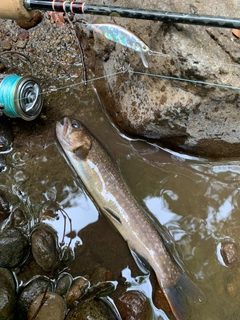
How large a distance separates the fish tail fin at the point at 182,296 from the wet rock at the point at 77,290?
72 centimetres

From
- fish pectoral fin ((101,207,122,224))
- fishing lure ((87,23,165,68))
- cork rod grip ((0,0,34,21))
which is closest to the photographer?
cork rod grip ((0,0,34,21))

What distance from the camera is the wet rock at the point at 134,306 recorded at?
9.61 ft

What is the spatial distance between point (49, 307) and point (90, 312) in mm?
348

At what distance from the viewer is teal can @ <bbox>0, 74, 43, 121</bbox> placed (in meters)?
2.98

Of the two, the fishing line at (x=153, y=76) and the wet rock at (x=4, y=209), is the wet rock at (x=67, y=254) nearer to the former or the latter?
the wet rock at (x=4, y=209)

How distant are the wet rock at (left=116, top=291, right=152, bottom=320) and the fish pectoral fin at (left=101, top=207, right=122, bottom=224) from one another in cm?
67

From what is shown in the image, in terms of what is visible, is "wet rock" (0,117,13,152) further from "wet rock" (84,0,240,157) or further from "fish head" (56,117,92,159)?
"wet rock" (84,0,240,157)

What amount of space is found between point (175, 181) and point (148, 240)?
0.70 m

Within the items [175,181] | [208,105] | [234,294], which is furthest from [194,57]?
[234,294]

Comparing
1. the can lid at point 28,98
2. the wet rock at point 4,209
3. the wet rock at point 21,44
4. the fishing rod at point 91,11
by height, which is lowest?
the wet rock at point 4,209

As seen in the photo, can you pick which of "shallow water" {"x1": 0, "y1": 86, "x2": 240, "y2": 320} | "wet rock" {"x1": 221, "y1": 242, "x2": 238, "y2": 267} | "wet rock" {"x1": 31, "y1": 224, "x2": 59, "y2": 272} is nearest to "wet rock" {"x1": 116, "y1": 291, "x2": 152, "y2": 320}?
"shallow water" {"x1": 0, "y1": 86, "x2": 240, "y2": 320}

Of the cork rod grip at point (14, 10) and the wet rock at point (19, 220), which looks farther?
the wet rock at point (19, 220)

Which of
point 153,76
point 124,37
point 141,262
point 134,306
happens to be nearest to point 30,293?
point 134,306

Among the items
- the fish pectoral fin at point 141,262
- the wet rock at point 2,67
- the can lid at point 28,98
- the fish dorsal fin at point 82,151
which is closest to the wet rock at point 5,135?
the can lid at point 28,98
